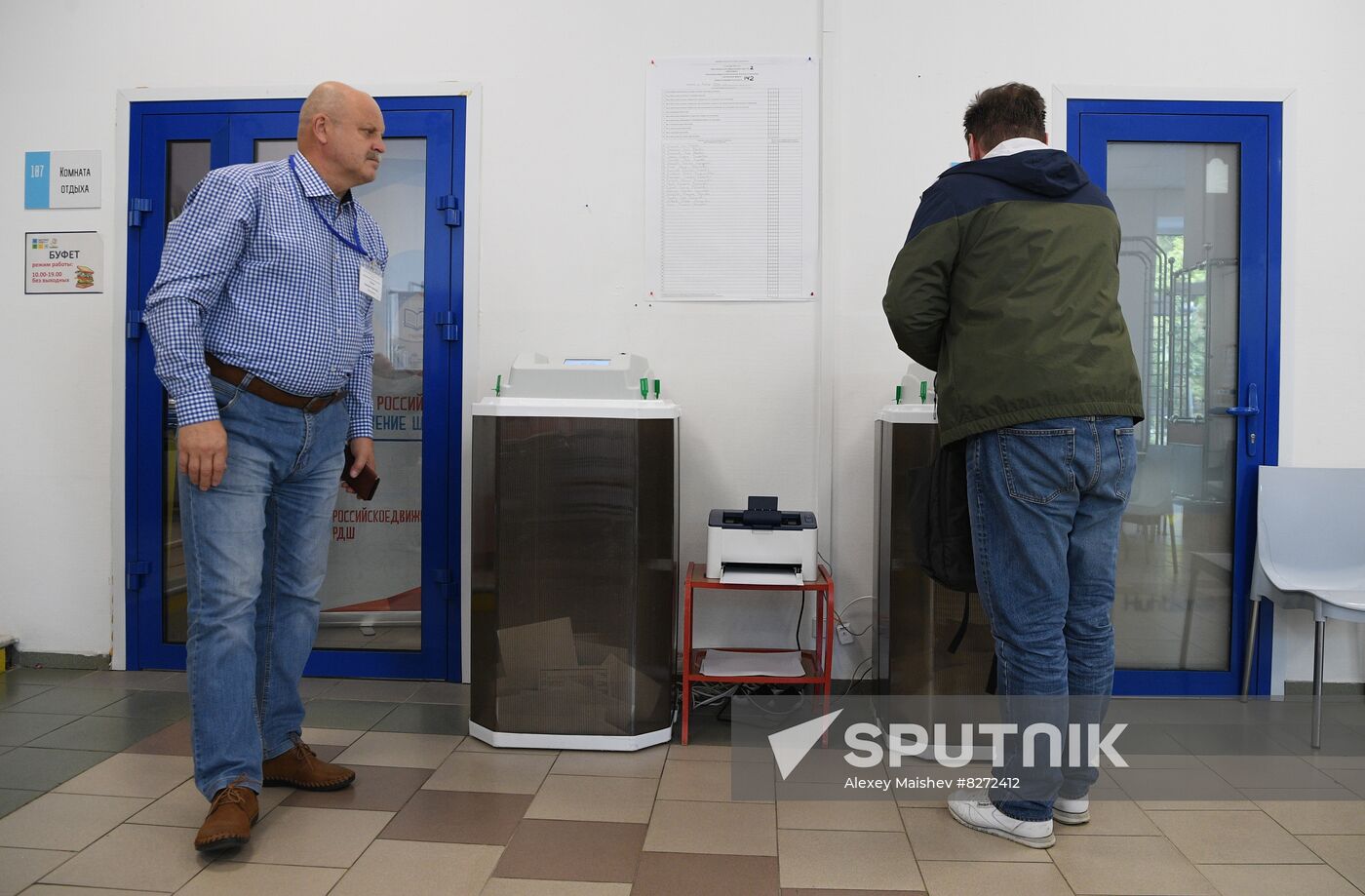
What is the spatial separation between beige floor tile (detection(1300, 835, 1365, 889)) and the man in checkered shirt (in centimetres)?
214

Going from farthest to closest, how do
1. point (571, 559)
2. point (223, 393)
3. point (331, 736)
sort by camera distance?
point (331, 736) → point (571, 559) → point (223, 393)

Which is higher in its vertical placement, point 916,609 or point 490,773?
point 916,609

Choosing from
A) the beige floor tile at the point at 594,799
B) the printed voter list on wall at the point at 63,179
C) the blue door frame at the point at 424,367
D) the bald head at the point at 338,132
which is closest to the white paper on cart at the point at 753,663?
the beige floor tile at the point at 594,799

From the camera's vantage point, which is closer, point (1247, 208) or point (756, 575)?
point (756, 575)

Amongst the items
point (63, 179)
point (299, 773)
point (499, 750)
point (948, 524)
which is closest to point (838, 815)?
point (948, 524)

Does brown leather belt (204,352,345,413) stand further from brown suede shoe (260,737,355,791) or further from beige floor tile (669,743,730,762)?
beige floor tile (669,743,730,762)

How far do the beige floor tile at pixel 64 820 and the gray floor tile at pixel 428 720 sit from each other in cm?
68

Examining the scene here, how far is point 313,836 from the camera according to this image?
190cm

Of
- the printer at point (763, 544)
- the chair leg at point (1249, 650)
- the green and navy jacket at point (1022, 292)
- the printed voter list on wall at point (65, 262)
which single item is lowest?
the chair leg at point (1249, 650)

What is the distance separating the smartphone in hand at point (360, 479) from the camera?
7.52 ft

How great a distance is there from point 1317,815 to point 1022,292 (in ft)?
4.68

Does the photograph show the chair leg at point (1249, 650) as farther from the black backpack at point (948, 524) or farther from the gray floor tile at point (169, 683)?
the gray floor tile at point (169, 683)

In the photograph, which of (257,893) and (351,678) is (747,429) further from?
(257,893)

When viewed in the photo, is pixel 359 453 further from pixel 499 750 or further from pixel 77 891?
pixel 77 891
